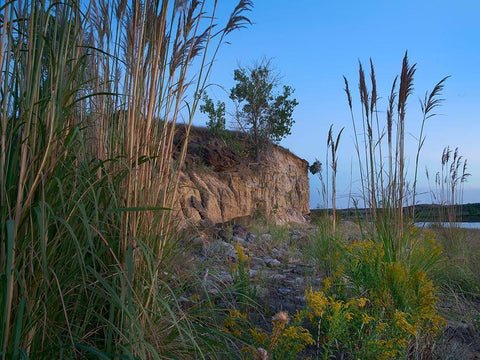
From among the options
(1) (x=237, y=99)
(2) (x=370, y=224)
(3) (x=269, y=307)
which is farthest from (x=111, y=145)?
(1) (x=237, y=99)

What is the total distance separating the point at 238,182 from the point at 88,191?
10.5 metres

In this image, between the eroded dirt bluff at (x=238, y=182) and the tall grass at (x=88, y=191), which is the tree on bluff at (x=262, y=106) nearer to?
the eroded dirt bluff at (x=238, y=182)

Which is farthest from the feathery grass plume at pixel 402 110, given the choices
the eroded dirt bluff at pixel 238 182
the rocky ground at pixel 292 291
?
the eroded dirt bluff at pixel 238 182

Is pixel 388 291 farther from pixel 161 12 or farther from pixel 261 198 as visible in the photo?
pixel 261 198

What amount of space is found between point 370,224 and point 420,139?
82 centimetres

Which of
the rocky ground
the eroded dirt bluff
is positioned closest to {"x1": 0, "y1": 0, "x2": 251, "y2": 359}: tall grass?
the rocky ground

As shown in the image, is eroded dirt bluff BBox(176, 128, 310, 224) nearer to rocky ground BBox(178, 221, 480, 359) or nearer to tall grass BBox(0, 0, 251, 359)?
rocky ground BBox(178, 221, 480, 359)

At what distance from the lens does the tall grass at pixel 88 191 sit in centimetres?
129

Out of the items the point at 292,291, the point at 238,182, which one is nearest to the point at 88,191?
the point at 292,291

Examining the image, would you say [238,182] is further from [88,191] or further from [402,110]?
[88,191]

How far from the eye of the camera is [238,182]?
1209 centimetres

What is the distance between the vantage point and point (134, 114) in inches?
65.9

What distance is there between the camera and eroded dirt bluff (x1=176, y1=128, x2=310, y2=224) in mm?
10249

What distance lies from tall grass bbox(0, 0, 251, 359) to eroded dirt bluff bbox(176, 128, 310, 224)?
6.73 m
